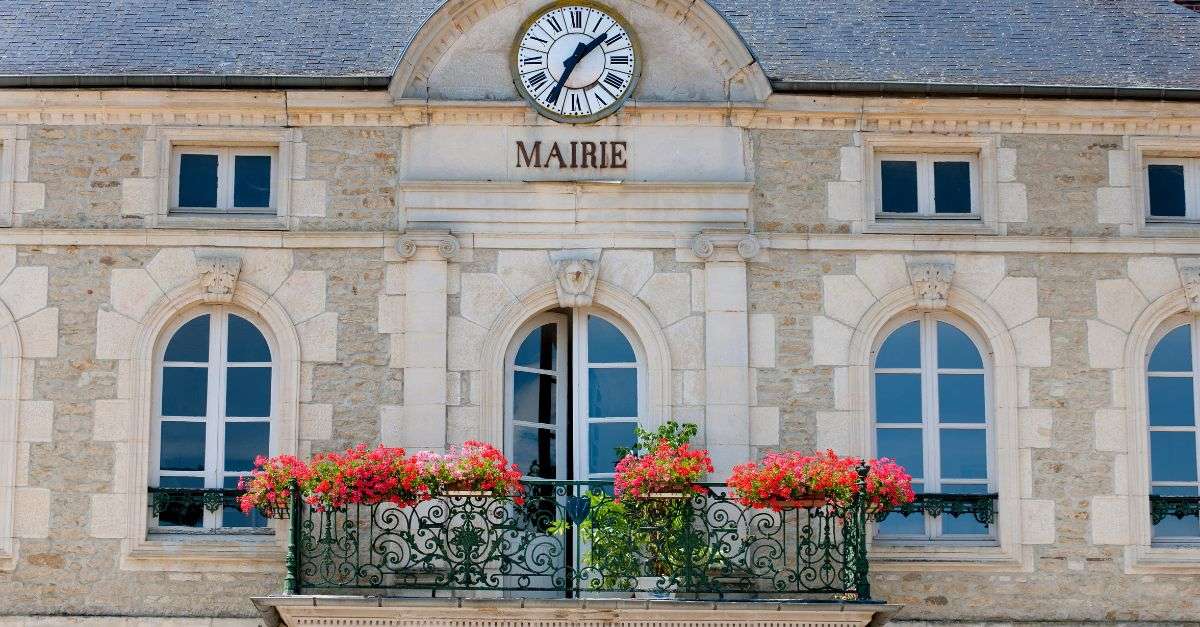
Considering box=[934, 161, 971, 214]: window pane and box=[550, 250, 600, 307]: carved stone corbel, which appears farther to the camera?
box=[934, 161, 971, 214]: window pane

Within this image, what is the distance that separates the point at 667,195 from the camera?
13.9m

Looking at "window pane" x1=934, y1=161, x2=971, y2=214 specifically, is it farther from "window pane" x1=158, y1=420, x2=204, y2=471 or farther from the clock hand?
"window pane" x1=158, y1=420, x2=204, y2=471

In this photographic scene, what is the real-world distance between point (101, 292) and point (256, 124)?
1.48 m

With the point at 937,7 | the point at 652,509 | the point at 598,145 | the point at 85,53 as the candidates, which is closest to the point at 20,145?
the point at 85,53

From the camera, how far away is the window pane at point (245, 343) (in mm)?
13938

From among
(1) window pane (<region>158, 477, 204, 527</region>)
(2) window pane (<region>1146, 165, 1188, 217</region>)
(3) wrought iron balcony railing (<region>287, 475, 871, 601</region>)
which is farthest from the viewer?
(2) window pane (<region>1146, 165, 1188, 217</region>)

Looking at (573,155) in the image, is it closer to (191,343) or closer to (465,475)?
(465,475)

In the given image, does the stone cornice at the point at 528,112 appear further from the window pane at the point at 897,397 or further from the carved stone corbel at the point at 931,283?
the window pane at the point at 897,397

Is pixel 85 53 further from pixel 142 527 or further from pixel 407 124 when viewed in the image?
pixel 142 527

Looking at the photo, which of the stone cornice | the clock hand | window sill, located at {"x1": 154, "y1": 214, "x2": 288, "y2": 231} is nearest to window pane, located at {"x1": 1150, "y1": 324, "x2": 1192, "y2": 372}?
the stone cornice

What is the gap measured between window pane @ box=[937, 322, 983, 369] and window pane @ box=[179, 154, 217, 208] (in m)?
4.86

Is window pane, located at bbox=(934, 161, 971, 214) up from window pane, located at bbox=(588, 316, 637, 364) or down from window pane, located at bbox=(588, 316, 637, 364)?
up

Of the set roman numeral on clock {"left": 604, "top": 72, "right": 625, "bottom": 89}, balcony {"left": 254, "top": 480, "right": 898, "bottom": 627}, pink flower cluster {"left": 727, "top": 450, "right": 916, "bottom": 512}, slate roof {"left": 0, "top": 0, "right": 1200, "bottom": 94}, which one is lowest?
balcony {"left": 254, "top": 480, "right": 898, "bottom": 627}

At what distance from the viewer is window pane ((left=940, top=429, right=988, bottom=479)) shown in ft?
45.7
